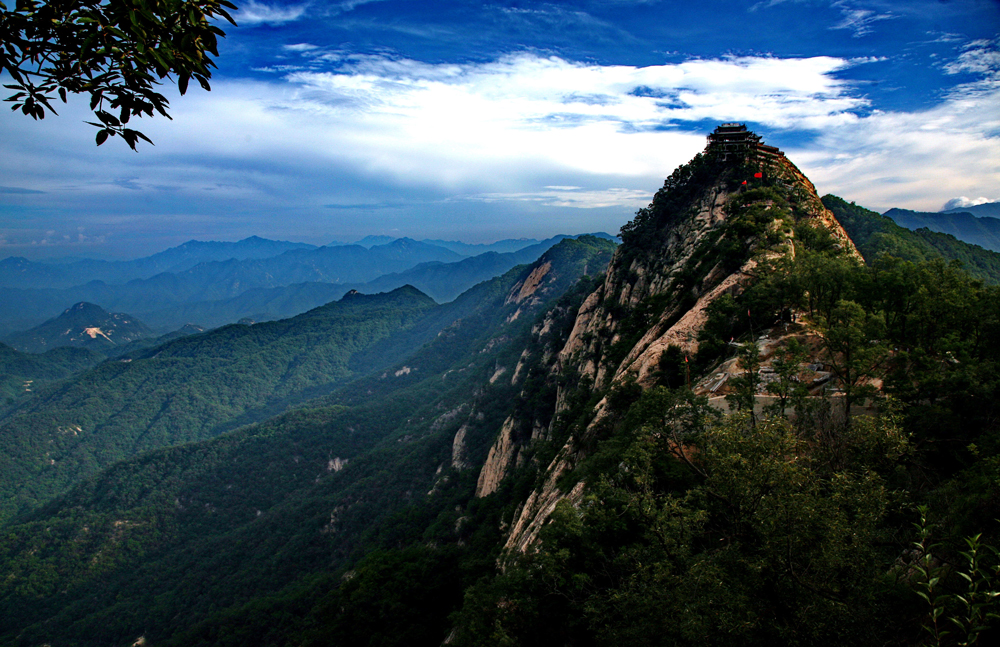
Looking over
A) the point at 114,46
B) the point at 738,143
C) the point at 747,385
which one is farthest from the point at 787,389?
the point at 738,143

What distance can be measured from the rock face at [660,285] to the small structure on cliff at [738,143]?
460mm

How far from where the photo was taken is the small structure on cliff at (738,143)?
59731 millimetres

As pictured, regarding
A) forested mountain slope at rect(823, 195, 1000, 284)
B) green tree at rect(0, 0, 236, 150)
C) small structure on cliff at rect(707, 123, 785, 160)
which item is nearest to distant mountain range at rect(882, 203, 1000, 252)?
forested mountain slope at rect(823, 195, 1000, 284)

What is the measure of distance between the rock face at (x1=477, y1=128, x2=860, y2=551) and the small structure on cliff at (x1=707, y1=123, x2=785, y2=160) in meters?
0.46

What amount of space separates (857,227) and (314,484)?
13089 centimetres

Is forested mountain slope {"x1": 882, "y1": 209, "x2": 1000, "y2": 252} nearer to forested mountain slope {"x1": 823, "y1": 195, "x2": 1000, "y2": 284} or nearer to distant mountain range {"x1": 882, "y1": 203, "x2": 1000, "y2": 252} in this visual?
distant mountain range {"x1": 882, "y1": 203, "x2": 1000, "y2": 252}

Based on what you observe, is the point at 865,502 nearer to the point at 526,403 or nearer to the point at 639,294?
the point at 639,294

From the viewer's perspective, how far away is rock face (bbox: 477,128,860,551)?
3181 centimetres

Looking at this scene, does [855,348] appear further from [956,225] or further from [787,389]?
[956,225]

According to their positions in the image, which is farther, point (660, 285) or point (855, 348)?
point (660, 285)

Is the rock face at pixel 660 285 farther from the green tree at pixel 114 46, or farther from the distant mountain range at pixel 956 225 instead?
the distant mountain range at pixel 956 225

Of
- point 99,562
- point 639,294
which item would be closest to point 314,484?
point 99,562

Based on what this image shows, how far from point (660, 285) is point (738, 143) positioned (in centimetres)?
3026

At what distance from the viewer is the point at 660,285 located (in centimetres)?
4881
